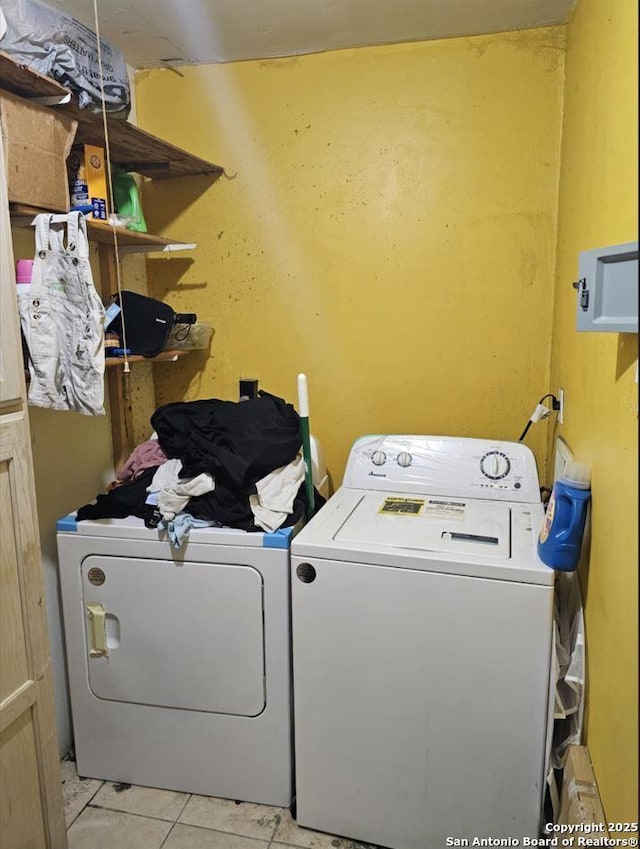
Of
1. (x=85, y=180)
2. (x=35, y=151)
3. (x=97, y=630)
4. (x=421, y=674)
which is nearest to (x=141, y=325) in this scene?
(x=85, y=180)

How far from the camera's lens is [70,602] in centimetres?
182

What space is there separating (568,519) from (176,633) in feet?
3.70

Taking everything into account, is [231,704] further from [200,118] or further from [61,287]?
[200,118]

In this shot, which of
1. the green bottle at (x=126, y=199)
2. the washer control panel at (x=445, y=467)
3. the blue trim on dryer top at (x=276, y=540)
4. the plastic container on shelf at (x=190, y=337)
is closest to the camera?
the blue trim on dryer top at (x=276, y=540)

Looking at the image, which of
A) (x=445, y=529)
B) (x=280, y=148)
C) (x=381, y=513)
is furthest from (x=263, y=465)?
(x=280, y=148)

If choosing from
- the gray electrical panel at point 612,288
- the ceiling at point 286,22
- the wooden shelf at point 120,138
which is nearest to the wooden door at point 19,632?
the wooden shelf at point 120,138

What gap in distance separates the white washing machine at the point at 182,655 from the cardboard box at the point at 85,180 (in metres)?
0.92

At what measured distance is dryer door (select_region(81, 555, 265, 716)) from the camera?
5.55ft

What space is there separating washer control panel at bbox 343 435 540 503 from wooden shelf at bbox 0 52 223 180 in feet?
3.84

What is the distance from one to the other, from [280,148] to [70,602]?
1.71 meters

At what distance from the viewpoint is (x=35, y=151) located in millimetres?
1478

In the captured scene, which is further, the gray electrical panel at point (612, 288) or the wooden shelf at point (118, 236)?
the wooden shelf at point (118, 236)

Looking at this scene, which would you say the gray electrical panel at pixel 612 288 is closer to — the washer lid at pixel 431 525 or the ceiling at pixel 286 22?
the washer lid at pixel 431 525

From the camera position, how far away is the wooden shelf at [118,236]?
1.51 metres
